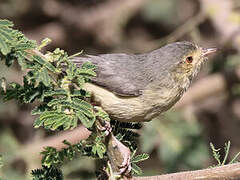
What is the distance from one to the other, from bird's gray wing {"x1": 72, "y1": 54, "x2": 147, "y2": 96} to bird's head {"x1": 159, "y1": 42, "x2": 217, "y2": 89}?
0.30m

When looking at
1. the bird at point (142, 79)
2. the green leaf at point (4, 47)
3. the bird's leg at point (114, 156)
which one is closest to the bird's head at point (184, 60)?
the bird at point (142, 79)

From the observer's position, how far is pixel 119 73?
470 cm

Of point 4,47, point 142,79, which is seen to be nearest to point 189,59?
point 142,79

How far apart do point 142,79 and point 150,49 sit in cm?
290

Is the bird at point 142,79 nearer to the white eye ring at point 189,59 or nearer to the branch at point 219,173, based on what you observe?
the white eye ring at point 189,59

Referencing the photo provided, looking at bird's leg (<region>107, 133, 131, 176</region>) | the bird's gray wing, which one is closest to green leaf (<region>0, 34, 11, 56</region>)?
bird's leg (<region>107, 133, 131, 176</region>)

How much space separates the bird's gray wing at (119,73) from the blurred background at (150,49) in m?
1.83

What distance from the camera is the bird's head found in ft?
16.3

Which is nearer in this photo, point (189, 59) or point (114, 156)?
point (114, 156)

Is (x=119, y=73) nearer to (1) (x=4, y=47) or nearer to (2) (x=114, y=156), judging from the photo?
(2) (x=114, y=156)

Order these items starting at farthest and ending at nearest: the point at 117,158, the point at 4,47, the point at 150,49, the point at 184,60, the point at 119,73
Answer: the point at 150,49
the point at 184,60
the point at 119,73
the point at 117,158
the point at 4,47

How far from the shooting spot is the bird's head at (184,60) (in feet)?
16.3

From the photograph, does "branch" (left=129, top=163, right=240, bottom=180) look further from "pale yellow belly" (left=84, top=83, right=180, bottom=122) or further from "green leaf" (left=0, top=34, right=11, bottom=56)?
"green leaf" (left=0, top=34, right=11, bottom=56)

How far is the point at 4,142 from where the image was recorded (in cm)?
671
